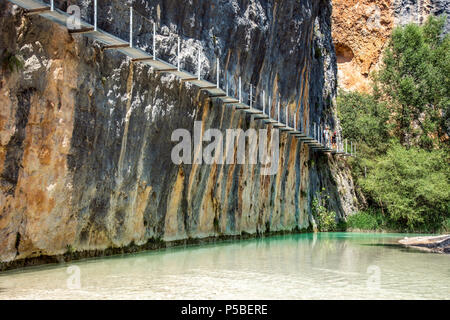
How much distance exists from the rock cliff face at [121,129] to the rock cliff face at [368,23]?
24068 mm

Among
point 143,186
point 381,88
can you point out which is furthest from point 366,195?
point 143,186

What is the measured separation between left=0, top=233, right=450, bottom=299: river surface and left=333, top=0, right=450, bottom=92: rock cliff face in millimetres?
36645

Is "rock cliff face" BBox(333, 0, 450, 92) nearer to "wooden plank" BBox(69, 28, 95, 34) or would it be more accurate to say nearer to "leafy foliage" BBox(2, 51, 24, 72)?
"wooden plank" BBox(69, 28, 95, 34)

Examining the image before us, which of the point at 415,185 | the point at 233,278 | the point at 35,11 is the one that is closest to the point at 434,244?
the point at 233,278

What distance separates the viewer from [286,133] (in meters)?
29.3

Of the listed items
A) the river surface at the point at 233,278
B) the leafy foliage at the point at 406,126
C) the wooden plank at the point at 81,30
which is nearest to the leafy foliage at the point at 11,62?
the wooden plank at the point at 81,30

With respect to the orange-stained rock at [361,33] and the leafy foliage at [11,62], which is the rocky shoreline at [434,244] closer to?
the leafy foliage at [11,62]

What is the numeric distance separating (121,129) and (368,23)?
133 feet

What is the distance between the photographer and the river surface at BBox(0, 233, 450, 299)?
29.5 feet

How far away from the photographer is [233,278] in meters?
11.2

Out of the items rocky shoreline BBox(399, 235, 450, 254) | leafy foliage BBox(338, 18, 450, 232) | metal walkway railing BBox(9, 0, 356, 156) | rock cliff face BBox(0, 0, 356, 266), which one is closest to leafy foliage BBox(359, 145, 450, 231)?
leafy foliage BBox(338, 18, 450, 232)

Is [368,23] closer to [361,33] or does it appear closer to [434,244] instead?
[361,33]

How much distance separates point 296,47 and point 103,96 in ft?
56.2
